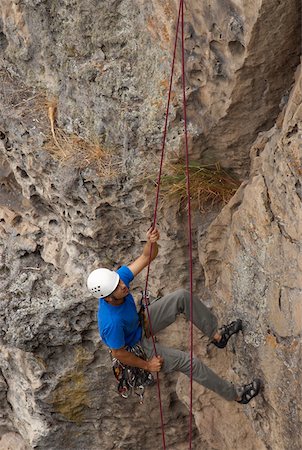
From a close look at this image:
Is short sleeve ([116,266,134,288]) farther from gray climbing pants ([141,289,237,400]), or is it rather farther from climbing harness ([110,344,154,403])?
climbing harness ([110,344,154,403])

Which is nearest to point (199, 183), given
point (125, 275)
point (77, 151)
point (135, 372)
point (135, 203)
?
point (135, 203)

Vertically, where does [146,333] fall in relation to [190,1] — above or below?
below

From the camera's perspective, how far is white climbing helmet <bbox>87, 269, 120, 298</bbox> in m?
5.71

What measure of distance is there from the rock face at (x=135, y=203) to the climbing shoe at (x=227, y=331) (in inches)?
3.2

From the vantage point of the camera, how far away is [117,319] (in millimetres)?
5895

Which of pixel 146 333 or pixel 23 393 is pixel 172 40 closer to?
pixel 146 333

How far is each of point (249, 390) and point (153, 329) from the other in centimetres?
91

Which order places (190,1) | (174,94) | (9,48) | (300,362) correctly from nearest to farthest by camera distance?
1. (300,362)
2. (190,1)
3. (174,94)
4. (9,48)

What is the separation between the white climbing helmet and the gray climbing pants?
0.69 metres

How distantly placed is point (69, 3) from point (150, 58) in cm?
91

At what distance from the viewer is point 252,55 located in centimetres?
566

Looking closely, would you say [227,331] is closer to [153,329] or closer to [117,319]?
[153,329]

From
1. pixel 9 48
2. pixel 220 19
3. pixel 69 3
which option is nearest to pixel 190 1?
pixel 220 19

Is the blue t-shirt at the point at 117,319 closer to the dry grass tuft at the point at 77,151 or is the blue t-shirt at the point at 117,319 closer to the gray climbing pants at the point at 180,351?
the gray climbing pants at the point at 180,351
